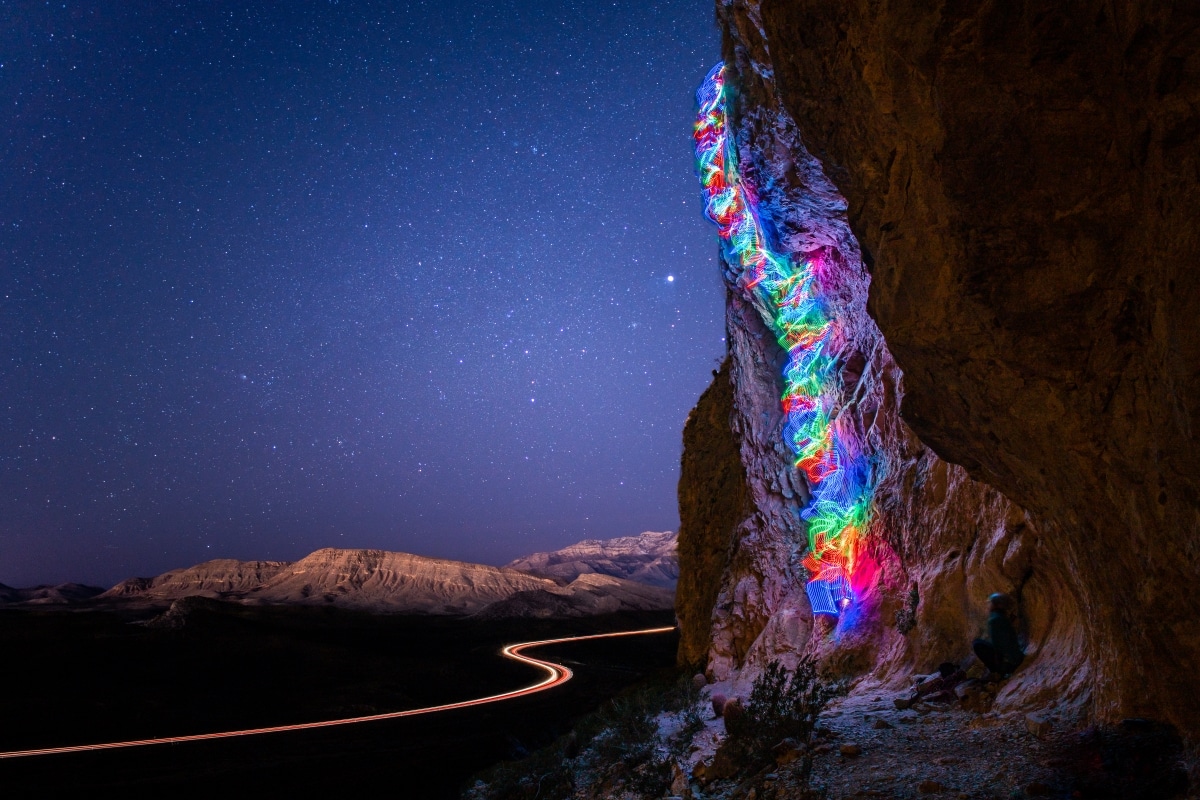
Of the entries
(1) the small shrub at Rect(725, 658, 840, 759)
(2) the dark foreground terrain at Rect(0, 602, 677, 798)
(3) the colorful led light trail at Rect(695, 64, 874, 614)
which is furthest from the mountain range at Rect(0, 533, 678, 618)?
(1) the small shrub at Rect(725, 658, 840, 759)

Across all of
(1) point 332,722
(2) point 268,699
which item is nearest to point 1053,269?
(1) point 332,722

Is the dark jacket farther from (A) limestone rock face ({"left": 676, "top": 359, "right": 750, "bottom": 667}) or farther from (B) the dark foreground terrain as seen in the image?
(A) limestone rock face ({"left": 676, "top": 359, "right": 750, "bottom": 667})

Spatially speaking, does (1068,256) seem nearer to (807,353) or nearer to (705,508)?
(807,353)

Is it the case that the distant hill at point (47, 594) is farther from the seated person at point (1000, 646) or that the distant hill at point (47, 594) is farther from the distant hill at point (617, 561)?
the seated person at point (1000, 646)

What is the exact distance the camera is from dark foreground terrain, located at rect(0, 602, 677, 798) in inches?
452

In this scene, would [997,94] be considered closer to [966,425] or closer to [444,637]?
[966,425]

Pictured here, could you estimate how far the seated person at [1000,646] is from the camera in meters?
6.13

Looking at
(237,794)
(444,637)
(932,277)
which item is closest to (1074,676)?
(932,277)

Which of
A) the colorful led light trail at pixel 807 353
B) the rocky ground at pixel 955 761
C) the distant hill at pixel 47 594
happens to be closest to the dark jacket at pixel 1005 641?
the rocky ground at pixel 955 761

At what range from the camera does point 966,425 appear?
15.8ft

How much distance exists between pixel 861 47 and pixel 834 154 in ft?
3.56

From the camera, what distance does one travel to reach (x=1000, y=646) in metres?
6.20

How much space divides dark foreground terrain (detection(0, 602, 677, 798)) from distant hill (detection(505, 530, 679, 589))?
8360cm

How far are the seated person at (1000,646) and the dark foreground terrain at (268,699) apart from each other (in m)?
7.70
